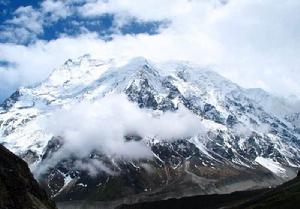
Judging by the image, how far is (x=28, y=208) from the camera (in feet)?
653

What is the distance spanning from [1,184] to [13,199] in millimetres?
7089

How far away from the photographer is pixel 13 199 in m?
194

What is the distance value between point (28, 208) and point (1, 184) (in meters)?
11.9

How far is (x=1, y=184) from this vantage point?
648 ft

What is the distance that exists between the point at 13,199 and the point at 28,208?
7.19m
